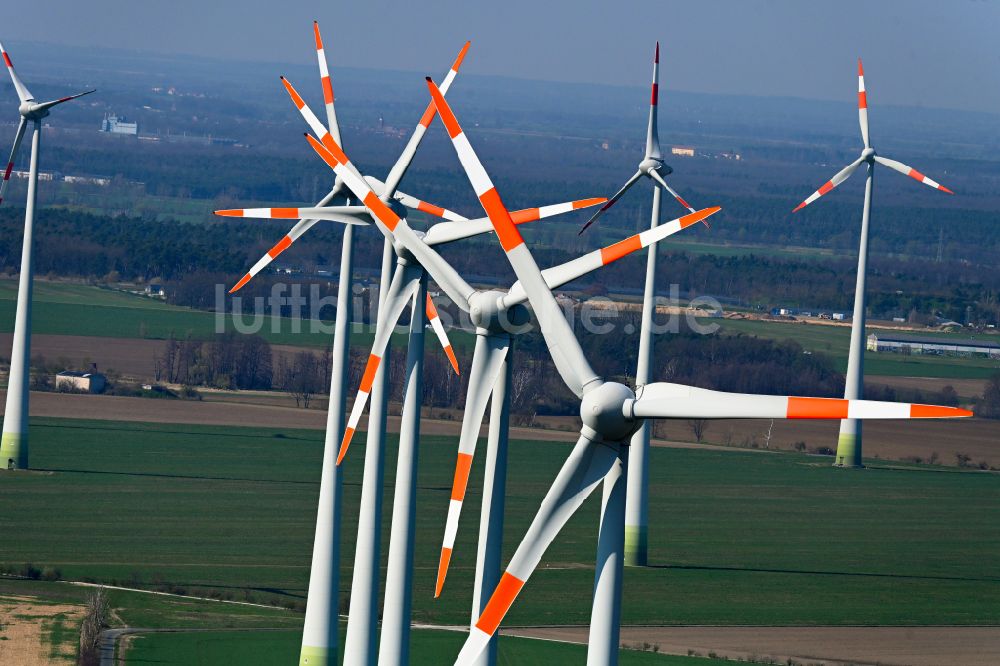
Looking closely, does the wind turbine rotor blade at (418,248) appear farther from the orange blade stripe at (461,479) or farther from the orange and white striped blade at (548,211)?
the orange blade stripe at (461,479)

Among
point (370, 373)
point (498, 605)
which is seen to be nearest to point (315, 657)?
point (370, 373)

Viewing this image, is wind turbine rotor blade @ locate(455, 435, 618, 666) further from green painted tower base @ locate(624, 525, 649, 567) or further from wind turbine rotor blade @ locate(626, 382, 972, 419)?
green painted tower base @ locate(624, 525, 649, 567)

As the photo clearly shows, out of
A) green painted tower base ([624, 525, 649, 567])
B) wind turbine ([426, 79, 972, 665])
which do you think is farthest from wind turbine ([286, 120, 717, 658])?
green painted tower base ([624, 525, 649, 567])

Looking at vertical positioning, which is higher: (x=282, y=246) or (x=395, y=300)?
(x=282, y=246)

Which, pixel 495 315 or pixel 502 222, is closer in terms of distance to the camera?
pixel 502 222

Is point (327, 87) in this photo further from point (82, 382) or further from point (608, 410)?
point (82, 382)

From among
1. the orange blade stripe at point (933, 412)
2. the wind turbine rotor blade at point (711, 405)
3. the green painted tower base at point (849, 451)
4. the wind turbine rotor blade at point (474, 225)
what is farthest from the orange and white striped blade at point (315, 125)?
the green painted tower base at point (849, 451)

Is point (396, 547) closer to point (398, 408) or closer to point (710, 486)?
point (710, 486)
